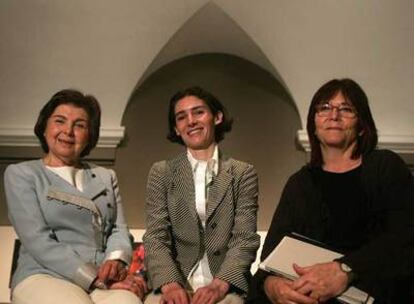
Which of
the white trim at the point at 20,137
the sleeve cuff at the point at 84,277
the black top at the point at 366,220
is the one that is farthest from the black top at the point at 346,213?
the white trim at the point at 20,137

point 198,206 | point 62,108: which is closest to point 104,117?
point 62,108

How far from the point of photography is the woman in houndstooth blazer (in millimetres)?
1985

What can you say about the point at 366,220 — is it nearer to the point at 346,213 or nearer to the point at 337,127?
the point at 346,213

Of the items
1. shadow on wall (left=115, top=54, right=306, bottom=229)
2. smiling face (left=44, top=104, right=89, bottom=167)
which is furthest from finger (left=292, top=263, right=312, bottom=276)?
shadow on wall (left=115, top=54, right=306, bottom=229)

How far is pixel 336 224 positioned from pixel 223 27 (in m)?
2.26

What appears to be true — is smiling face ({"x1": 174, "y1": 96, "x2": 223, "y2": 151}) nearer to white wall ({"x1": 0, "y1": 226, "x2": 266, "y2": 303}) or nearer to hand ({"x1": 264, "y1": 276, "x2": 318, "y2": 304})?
hand ({"x1": 264, "y1": 276, "x2": 318, "y2": 304})

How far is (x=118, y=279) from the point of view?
198cm

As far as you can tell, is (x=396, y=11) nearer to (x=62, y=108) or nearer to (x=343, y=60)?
(x=343, y=60)

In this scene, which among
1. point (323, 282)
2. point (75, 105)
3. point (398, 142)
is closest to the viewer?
point (323, 282)

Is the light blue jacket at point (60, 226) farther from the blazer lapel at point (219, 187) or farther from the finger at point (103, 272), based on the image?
the blazer lapel at point (219, 187)

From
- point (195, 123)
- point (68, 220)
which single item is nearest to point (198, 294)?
point (68, 220)

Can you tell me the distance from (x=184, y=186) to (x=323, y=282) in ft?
2.31

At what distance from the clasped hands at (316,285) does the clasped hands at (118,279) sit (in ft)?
1.80

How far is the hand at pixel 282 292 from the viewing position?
66.7 inches
